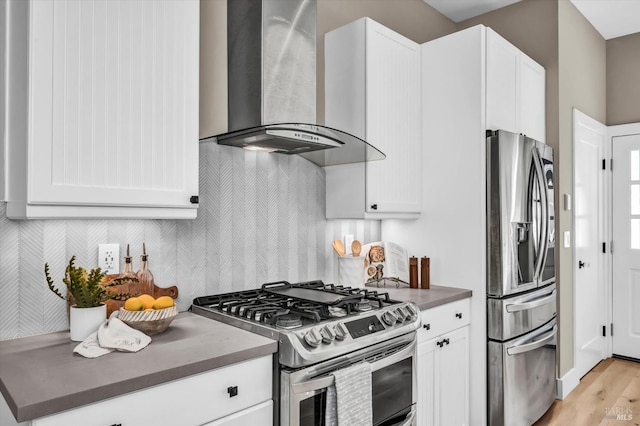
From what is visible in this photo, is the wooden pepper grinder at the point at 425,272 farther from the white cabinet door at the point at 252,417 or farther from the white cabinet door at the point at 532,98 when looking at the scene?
the white cabinet door at the point at 252,417

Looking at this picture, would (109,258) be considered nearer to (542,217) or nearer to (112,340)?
(112,340)

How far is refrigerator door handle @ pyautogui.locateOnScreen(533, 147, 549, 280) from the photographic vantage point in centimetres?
286

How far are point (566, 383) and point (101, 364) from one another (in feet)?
10.9

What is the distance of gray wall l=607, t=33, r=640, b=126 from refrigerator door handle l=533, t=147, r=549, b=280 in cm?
194

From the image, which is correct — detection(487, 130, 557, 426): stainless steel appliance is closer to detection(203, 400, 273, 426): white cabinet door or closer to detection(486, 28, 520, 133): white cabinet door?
detection(486, 28, 520, 133): white cabinet door

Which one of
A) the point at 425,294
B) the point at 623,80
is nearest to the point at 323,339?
the point at 425,294

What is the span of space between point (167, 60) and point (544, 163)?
248cm

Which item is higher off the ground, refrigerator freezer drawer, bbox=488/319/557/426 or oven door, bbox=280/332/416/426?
oven door, bbox=280/332/416/426

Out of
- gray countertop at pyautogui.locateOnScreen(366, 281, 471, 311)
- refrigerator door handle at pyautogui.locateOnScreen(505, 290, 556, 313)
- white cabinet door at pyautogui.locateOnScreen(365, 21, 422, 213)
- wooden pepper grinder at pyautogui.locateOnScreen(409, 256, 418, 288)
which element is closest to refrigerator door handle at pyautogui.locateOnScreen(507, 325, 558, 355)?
refrigerator door handle at pyautogui.locateOnScreen(505, 290, 556, 313)

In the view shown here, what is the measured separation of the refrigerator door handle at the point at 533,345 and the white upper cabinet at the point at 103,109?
2.03 metres

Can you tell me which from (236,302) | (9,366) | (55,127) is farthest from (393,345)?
(55,127)

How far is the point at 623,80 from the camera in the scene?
4.18 metres

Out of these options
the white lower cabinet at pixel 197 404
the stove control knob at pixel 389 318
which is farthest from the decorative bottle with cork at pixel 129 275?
the stove control knob at pixel 389 318

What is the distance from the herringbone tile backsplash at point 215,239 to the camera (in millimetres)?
1640
